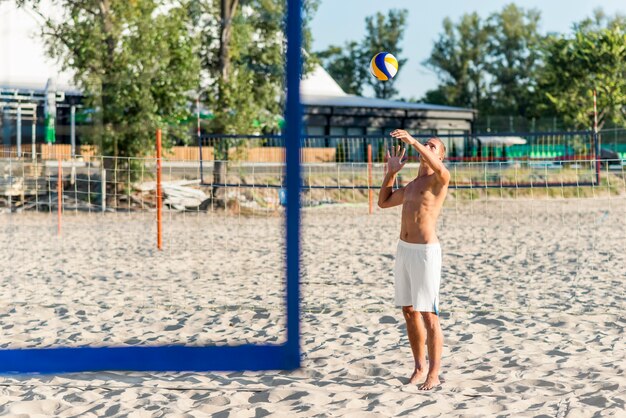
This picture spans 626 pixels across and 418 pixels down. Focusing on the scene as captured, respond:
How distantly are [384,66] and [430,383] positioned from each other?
2.30 metres

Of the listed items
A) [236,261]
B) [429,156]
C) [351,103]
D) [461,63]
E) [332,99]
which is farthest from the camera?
[461,63]

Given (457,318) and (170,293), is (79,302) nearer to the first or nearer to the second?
(170,293)

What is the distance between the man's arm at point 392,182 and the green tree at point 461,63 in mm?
47688

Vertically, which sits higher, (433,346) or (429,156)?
A: (429,156)

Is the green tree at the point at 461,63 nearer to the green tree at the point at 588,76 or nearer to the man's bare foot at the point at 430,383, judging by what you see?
the green tree at the point at 588,76

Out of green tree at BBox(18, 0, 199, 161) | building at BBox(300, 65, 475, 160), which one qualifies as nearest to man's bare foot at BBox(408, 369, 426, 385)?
green tree at BBox(18, 0, 199, 161)

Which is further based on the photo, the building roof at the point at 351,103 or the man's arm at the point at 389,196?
the building roof at the point at 351,103

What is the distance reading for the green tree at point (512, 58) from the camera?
2008 inches

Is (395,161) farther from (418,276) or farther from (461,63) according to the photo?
(461,63)

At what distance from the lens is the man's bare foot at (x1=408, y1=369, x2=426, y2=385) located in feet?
14.0

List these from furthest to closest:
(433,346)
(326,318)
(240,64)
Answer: (240,64)
(326,318)
(433,346)

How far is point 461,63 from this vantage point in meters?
52.8

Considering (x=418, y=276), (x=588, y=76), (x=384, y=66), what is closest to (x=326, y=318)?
(x=384, y=66)

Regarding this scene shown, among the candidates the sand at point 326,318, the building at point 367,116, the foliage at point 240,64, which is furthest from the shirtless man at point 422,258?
the building at point 367,116
